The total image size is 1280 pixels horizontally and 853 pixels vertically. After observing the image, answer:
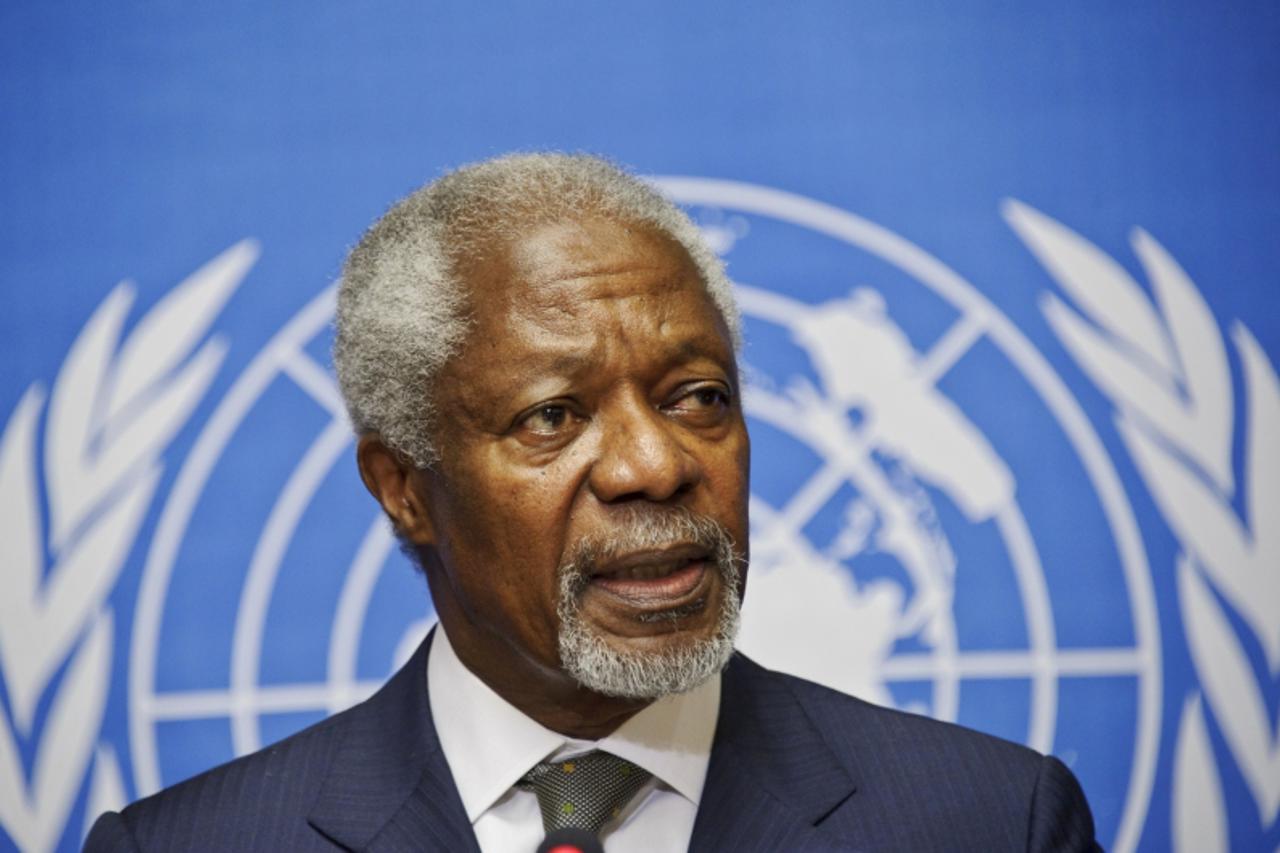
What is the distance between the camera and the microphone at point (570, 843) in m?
1.65

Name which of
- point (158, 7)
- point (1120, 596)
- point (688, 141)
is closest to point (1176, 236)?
point (1120, 596)

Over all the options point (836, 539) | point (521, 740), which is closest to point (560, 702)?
point (521, 740)

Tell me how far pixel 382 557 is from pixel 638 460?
131 centimetres

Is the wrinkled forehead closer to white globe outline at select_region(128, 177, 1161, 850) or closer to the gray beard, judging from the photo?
the gray beard

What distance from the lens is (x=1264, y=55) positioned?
3.17 meters

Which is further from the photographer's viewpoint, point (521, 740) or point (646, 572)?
point (521, 740)

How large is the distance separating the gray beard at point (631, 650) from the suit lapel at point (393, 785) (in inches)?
12.0

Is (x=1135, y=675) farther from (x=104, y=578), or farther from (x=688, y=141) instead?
(x=104, y=578)

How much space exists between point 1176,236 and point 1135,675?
3.08ft

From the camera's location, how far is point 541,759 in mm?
2088

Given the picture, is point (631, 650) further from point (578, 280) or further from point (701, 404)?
point (578, 280)

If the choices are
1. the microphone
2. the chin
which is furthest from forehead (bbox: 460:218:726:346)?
the microphone

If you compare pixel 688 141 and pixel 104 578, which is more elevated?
pixel 688 141

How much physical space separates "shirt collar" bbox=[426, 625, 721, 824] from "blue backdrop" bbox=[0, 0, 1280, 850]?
90 centimetres
